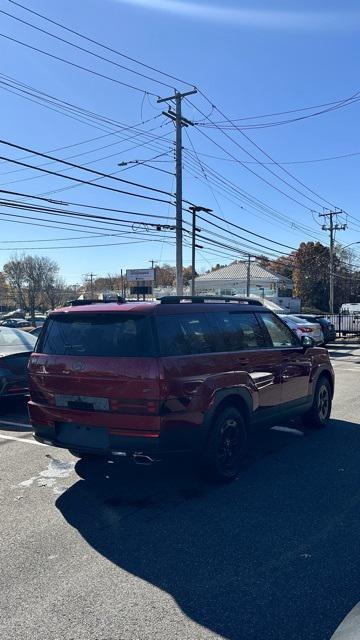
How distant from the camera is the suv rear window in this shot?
447 cm

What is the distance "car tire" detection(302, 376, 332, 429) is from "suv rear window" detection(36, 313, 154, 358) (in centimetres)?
355

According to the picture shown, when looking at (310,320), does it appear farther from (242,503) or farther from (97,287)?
(97,287)

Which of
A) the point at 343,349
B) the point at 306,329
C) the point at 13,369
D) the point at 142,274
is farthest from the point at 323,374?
the point at 142,274

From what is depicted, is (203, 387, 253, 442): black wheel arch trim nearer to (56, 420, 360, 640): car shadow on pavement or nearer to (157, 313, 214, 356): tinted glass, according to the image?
(157, 313, 214, 356): tinted glass

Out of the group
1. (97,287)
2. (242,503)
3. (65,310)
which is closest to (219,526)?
(242,503)

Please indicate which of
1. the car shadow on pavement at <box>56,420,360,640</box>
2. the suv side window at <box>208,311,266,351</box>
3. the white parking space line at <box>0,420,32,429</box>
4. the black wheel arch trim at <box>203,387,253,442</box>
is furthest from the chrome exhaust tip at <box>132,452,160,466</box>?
the white parking space line at <box>0,420,32,429</box>

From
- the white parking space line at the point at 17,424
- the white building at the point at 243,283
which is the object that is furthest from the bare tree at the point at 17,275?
the white parking space line at the point at 17,424

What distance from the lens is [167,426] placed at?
4.32 metres

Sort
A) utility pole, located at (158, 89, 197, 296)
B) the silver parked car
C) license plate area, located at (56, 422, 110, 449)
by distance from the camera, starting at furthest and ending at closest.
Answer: utility pole, located at (158, 89, 197, 296), the silver parked car, license plate area, located at (56, 422, 110, 449)

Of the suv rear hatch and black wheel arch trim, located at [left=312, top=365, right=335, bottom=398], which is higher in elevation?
the suv rear hatch

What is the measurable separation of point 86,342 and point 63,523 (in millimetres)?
1560

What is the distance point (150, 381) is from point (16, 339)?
219 inches

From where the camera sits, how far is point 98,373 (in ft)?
14.7

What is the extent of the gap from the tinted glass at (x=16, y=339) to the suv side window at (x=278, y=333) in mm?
4334
